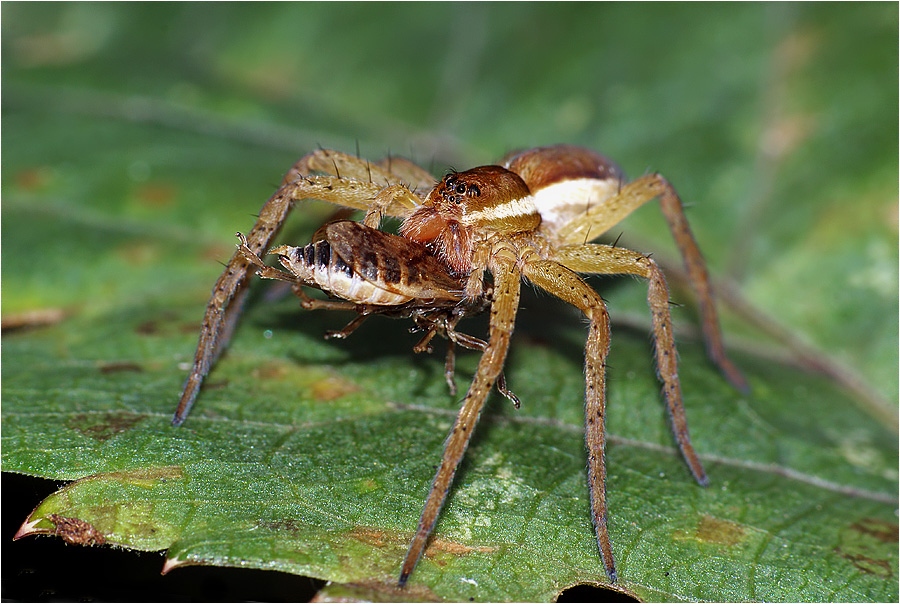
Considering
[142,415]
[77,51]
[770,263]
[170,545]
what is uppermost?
[77,51]

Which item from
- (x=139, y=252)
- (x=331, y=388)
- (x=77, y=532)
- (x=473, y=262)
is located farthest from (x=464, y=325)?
(x=77, y=532)

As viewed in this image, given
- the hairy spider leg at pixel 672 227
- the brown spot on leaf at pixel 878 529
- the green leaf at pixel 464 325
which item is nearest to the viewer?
the green leaf at pixel 464 325

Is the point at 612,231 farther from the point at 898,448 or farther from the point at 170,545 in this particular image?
the point at 170,545

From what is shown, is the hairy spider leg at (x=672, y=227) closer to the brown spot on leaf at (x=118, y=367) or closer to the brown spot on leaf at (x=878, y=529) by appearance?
the brown spot on leaf at (x=878, y=529)

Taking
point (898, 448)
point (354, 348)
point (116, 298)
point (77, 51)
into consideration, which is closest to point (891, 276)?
point (898, 448)

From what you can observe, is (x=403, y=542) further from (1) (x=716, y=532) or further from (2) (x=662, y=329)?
(2) (x=662, y=329)

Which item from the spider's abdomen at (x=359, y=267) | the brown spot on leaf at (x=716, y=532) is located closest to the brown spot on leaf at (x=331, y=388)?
the spider's abdomen at (x=359, y=267)
